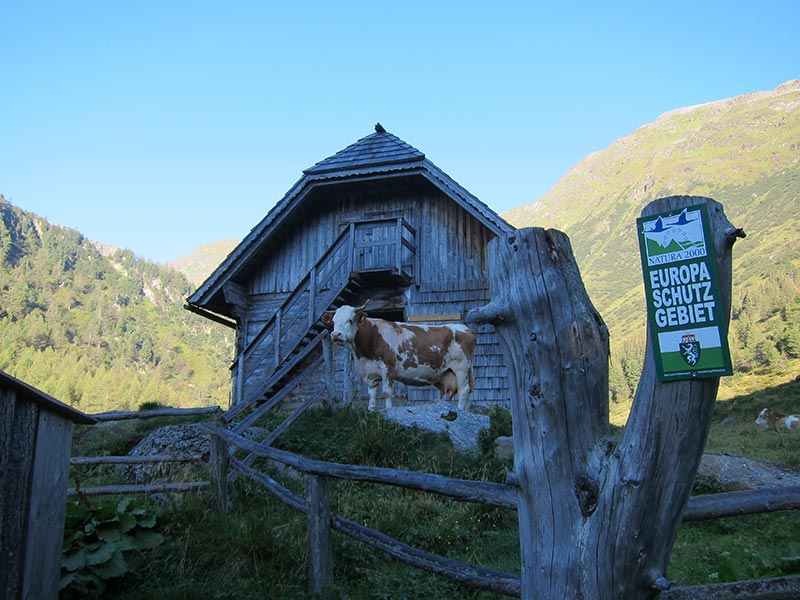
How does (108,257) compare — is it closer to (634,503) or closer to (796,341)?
(796,341)

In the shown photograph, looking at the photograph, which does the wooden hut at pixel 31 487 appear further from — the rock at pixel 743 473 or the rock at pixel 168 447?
the rock at pixel 743 473

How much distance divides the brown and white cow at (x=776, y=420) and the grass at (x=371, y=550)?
37.7 feet

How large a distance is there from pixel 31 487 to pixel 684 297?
3.55 metres

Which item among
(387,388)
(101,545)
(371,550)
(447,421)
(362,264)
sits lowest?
(371,550)

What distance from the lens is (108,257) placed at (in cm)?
13625

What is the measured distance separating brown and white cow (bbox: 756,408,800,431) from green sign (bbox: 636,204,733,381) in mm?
17019

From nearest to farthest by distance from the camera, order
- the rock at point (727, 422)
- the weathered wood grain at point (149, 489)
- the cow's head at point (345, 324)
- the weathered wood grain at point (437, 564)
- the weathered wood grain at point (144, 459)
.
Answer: the weathered wood grain at point (437, 564), the weathered wood grain at point (149, 489), the weathered wood grain at point (144, 459), the cow's head at point (345, 324), the rock at point (727, 422)

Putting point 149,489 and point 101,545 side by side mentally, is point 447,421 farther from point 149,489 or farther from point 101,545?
point 101,545

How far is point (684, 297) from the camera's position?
2.41 m

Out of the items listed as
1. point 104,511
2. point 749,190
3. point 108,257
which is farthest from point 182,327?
point 749,190

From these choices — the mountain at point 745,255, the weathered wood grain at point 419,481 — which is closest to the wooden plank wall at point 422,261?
the weathered wood grain at point 419,481

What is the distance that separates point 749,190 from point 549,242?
172m

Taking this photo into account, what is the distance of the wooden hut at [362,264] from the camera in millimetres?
15414

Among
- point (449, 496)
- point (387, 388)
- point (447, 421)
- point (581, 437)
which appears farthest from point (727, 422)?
point (581, 437)
